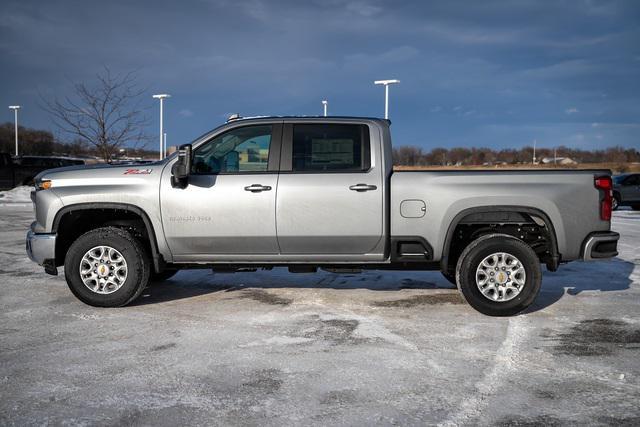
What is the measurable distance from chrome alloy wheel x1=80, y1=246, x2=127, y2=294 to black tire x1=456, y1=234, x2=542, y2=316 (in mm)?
3542

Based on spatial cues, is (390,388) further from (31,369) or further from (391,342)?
(31,369)

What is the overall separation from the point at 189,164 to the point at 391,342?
8.71 ft

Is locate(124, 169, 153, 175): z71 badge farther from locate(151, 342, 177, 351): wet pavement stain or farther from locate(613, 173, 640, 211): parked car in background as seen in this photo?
locate(613, 173, 640, 211): parked car in background

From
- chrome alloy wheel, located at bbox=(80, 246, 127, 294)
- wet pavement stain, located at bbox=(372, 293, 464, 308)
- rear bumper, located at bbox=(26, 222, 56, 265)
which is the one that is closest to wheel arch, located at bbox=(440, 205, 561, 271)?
wet pavement stain, located at bbox=(372, 293, 464, 308)

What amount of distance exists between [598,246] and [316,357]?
3147 mm

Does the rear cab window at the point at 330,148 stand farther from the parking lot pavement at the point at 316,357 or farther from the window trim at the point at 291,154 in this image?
the parking lot pavement at the point at 316,357

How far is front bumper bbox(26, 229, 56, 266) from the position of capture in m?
5.43

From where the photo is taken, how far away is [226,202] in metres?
5.35

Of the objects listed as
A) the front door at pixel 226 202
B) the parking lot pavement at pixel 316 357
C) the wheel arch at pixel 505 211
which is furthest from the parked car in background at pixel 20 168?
the wheel arch at pixel 505 211

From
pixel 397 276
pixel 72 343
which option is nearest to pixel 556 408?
pixel 72 343

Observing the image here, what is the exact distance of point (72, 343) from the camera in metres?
4.38

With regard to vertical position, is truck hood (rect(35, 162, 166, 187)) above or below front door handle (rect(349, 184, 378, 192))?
above

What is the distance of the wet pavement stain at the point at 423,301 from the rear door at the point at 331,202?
684 millimetres

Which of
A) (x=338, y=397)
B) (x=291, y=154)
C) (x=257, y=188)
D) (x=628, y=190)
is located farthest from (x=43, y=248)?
(x=628, y=190)
